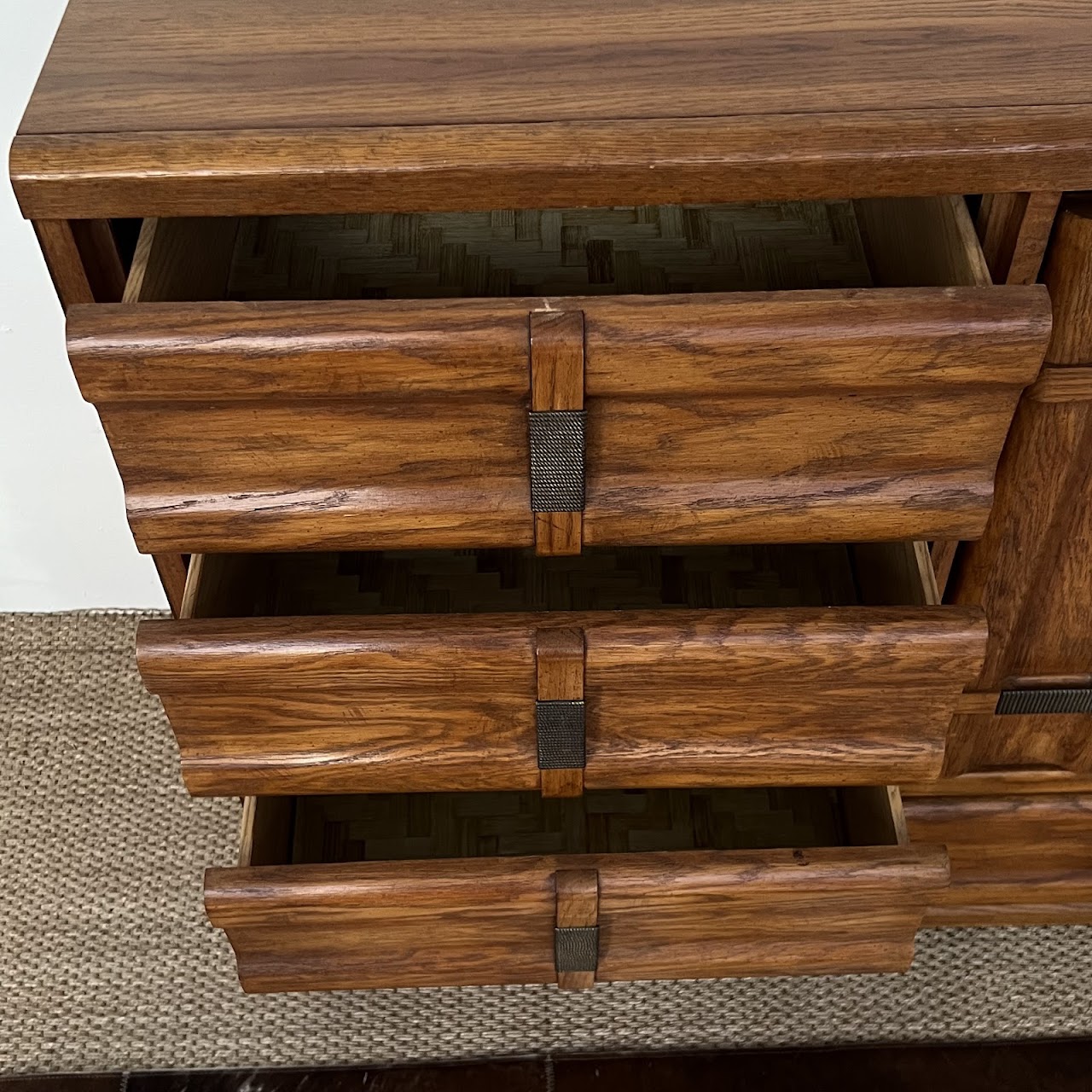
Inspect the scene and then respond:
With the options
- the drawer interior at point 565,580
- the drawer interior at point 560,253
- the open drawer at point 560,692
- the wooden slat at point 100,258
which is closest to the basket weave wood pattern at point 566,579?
the drawer interior at point 565,580

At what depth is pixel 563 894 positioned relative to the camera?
90 cm

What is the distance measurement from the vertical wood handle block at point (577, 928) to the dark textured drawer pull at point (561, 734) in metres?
0.07

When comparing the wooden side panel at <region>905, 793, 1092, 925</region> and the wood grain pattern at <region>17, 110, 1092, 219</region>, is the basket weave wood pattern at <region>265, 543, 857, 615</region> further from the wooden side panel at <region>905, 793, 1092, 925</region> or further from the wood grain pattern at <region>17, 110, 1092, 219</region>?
the wood grain pattern at <region>17, 110, 1092, 219</region>

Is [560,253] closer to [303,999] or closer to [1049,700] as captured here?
[1049,700]

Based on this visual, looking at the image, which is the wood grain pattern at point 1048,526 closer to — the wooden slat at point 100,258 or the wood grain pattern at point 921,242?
the wood grain pattern at point 921,242

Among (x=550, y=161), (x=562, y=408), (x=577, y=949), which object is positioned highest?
(x=550, y=161)

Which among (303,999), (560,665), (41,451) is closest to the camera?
(560,665)

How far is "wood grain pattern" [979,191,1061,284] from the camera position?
73 cm

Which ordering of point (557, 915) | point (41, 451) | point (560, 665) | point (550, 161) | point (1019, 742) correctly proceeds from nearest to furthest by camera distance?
1. point (550, 161)
2. point (560, 665)
3. point (557, 915)
4. point (1019, 742)
5. point (41, 451)

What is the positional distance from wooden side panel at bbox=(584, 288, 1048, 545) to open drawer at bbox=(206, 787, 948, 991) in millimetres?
232

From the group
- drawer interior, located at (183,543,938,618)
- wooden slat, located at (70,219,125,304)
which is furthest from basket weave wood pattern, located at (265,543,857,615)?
wooden slat, located at (70,219,125,304)

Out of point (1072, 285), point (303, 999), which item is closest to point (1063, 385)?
point (1072, 285)

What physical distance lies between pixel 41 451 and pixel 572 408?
72 centimetres

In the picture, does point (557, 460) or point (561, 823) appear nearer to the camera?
point (557, 460)
